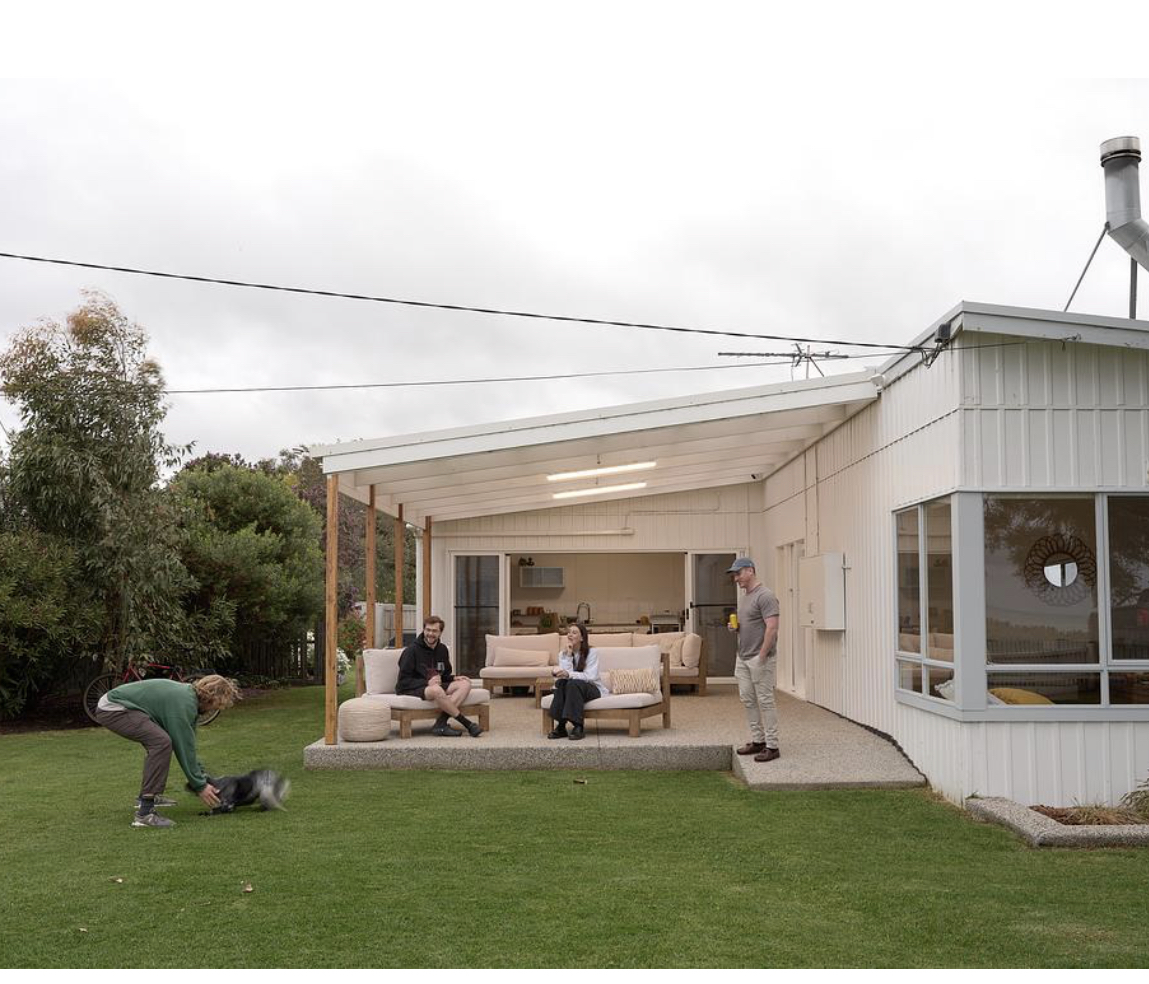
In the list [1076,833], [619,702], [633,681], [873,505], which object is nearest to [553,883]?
[1076,833]

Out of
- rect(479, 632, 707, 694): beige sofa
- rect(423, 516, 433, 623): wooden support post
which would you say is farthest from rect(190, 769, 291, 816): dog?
rect(423, 516, 433, 623): wooden support post

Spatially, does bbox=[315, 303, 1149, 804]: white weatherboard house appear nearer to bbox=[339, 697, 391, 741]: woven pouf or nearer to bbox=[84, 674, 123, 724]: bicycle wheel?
bbox=[339, 697, 391, 741]: woven pouf

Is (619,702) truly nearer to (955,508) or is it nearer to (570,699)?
(570,699)

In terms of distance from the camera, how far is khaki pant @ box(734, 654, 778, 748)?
8.55 meters

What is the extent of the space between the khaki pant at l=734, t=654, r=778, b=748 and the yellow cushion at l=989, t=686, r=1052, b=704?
1.67 m

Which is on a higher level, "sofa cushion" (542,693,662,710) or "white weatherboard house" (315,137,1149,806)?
"white weatherboard house" (315,137,1149,806)

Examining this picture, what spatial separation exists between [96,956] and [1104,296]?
2472 cm

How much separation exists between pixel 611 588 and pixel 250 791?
12958 mm

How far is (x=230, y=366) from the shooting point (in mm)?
36938

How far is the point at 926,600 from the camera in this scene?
26.7 feet

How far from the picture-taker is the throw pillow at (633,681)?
33.4ft

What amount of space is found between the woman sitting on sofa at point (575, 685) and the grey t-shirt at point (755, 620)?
1585mm

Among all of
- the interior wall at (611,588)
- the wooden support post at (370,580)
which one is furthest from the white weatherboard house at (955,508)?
the interior wall at (611,588)
